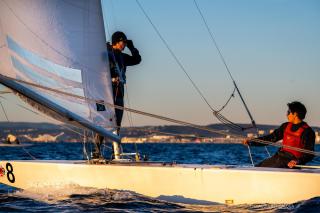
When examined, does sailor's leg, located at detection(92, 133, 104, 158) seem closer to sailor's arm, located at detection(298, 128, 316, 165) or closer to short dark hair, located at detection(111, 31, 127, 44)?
short dark hair, located at detection(111, 31, 127, 44)

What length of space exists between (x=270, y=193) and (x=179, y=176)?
51.1 inches

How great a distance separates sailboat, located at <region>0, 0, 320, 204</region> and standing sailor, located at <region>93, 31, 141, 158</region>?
1.84 ft

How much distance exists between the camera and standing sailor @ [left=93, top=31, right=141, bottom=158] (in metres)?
9.84

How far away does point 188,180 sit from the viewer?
7.91 meters

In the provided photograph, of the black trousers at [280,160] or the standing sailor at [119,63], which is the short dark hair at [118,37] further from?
the black trousers at [280,160]

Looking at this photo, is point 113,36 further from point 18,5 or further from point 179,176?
point 179,176

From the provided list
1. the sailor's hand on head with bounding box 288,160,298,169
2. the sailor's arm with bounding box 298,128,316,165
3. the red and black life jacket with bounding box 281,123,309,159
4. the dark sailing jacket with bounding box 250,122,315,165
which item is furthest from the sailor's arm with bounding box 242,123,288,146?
the sailor's hand on head with bounding box 288,160,298,169

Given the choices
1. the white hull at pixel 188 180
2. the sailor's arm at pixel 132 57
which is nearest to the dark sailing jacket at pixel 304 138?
the white hull at pixel 188 180

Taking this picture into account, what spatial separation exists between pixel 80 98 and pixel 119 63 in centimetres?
231

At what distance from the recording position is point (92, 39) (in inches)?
356

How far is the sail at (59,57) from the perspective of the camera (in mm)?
8422

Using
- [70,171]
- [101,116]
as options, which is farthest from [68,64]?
[70,171]

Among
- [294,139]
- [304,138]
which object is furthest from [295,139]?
[304,138]

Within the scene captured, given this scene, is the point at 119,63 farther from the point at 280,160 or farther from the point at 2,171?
the point at 280,160
